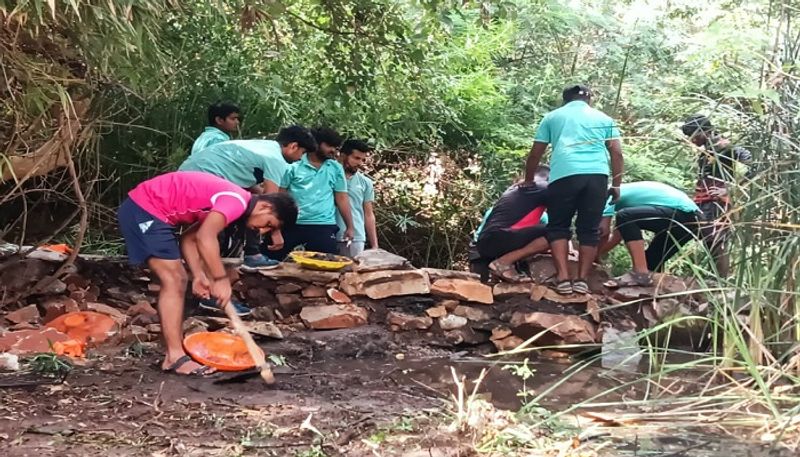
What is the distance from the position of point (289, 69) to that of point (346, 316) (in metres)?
2.79

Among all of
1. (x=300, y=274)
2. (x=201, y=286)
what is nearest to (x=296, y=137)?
(x=300, y=274)

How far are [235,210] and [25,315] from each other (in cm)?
204

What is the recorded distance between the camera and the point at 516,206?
17.6 ft

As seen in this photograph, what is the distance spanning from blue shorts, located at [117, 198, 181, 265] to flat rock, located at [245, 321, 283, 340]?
3.10ft

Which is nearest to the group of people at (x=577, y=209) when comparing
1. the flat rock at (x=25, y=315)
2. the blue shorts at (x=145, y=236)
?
the blue shorts at (x=145, y=236)

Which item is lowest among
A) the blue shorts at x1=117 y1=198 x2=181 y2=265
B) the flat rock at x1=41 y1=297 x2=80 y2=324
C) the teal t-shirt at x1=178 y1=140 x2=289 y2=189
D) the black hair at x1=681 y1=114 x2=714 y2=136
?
the flat rock at x1=41 y1=297 x2=80 y2=324

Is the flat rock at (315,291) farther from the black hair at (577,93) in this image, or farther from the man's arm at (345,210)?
the black hair at (577,93)

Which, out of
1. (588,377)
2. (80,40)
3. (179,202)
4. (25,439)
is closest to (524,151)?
(588,377)

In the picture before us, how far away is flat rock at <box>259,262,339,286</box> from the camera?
530 centimetres

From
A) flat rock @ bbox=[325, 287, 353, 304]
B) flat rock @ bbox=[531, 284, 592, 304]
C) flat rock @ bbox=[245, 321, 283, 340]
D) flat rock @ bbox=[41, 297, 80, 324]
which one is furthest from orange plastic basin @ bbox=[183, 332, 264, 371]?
flat rock @ bbox=[531, 284, 592, 304]

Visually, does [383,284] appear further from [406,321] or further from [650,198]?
[650,198]

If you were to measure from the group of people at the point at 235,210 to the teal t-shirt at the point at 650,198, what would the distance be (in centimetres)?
209

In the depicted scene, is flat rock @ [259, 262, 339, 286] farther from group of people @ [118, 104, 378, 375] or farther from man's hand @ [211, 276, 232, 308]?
man's hand @ [211, 276, 232, 308]

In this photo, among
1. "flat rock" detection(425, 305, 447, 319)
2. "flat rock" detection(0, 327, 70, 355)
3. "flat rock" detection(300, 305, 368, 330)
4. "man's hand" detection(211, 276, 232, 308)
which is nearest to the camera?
"man's hand" detection(211, 276, 232, 308)
